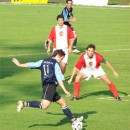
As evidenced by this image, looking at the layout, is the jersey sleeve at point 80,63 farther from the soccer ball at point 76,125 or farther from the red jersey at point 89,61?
the soccer ball at point 76,125

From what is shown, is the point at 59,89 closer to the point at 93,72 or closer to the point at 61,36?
the point at 93,72

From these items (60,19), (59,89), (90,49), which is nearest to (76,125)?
(90,49)

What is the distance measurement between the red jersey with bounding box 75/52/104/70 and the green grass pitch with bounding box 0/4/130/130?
38.5 inches

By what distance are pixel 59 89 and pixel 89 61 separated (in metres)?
2.18

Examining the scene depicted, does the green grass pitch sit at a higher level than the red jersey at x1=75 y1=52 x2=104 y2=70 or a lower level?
lower

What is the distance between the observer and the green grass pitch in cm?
1345

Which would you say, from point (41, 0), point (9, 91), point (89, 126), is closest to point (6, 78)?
point (9, 91)

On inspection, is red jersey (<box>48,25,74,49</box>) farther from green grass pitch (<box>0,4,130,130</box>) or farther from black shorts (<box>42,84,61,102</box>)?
black shorts (<box>42,84,61,102</box>)

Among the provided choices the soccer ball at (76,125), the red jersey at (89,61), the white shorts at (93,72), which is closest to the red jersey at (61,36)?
the white shorts at (93,72)

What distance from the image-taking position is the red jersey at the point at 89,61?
1567 cm

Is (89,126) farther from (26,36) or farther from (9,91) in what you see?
(26,36)

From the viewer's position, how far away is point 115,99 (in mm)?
16203

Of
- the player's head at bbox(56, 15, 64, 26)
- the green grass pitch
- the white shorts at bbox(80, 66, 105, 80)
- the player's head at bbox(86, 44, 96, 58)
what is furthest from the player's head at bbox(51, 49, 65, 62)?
the player's head at bbox(56, 15, 64, 26)

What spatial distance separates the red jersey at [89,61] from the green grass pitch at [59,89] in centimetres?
98
